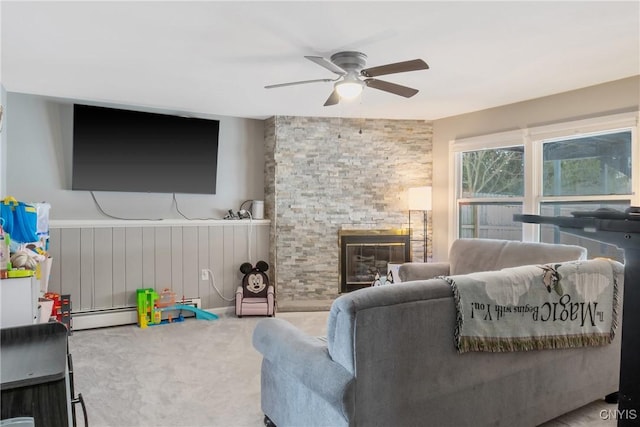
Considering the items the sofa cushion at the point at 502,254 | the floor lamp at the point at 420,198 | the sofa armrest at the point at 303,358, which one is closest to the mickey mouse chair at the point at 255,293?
the floor lamp at the point at 420,198

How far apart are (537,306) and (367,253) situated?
3298mm

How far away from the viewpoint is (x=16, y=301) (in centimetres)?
262

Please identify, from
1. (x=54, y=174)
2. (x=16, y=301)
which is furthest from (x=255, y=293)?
(x=16, y=301)

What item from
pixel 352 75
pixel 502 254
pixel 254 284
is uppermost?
pixel 352 75

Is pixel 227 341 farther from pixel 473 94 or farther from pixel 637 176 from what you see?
pixel 637 176

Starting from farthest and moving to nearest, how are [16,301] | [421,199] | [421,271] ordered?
[421,199]
[421,271]
[16,301]

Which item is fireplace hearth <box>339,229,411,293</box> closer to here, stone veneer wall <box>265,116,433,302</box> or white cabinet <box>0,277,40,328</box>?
stone veneer wall <box>265,116,433,302</box>

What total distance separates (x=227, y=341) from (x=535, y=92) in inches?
149

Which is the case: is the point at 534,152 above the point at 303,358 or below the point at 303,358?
above

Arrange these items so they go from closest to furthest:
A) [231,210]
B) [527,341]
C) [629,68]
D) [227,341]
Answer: [527,341] → [629,68] → [227,341] → [231,210]

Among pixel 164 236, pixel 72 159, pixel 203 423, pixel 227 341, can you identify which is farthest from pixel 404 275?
pixel 72 159

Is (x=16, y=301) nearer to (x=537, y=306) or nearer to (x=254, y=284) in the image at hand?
(x=254, y=284)

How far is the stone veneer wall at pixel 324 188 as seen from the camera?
5156 millimetres

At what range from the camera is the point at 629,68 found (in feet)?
11.2
